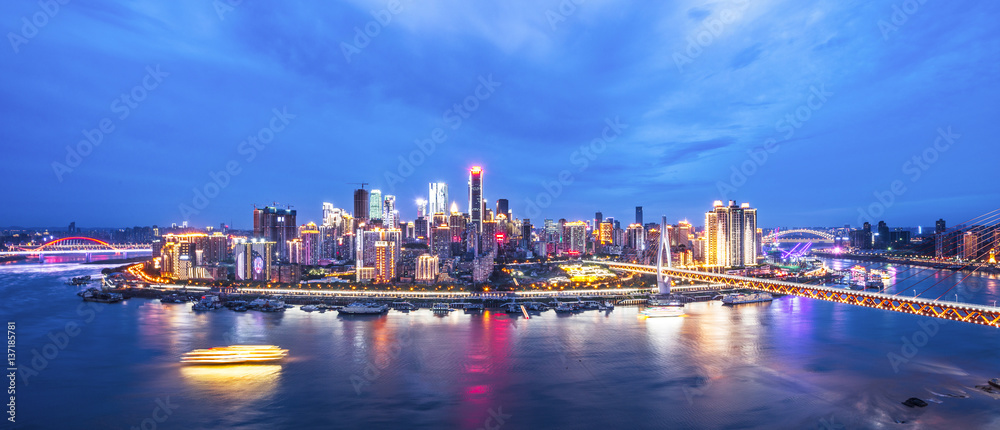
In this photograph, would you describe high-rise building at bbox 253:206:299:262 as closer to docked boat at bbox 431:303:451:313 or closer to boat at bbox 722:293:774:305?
docked boat at bbox 431:303:451:313

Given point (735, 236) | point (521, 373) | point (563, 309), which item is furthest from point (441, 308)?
point (735, 236)

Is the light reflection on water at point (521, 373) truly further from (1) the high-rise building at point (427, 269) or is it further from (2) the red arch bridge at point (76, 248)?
(2) the red arch bridge at point (76, 248)

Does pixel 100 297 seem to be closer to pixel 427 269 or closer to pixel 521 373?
pixel 427 269

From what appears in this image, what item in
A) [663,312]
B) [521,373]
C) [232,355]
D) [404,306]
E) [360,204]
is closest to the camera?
[521,373]

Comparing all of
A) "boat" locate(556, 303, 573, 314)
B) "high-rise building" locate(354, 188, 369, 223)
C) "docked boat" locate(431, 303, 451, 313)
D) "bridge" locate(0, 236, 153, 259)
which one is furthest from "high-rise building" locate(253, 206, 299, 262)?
"boat" locate(556, 303, 573, 314)

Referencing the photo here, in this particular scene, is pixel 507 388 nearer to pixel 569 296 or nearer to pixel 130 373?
pixel 130 373

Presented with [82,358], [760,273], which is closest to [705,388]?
[82,358]
